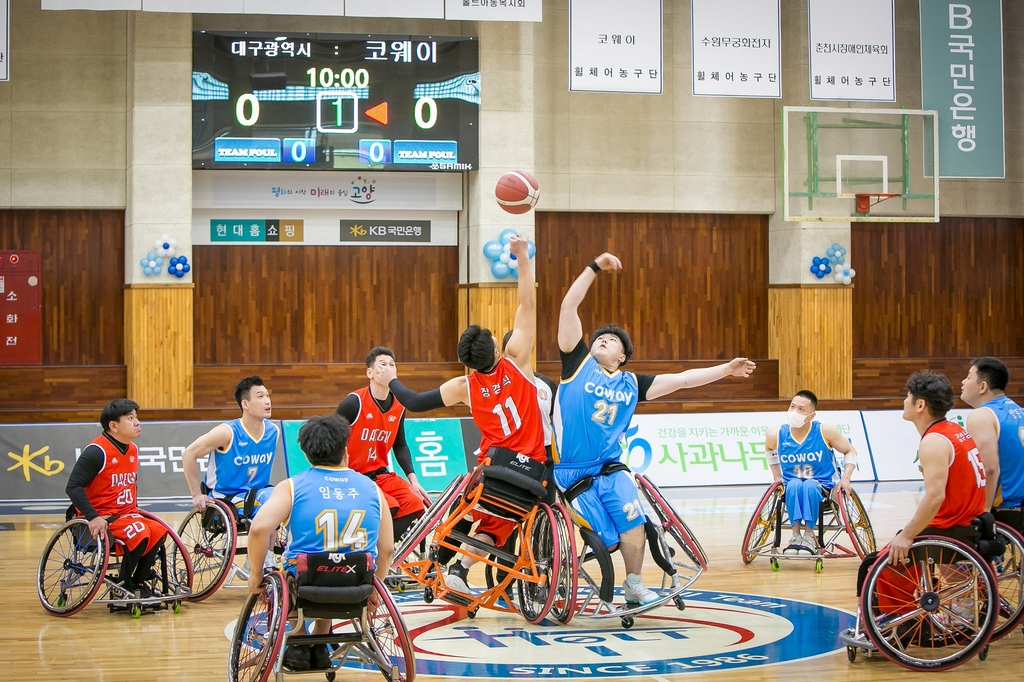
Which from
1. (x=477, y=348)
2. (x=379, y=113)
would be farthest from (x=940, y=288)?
(x=477, y=348)

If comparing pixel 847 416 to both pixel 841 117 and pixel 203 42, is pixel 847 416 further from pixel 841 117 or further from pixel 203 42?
pixel 203 42

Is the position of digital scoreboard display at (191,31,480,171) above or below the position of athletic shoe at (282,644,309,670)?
above

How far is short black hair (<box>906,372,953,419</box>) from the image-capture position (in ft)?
17.9

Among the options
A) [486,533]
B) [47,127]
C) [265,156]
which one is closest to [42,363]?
[47,127]

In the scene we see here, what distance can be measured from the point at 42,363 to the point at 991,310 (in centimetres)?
1268

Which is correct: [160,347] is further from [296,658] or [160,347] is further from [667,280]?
[296,658]

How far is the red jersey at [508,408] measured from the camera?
251 inches

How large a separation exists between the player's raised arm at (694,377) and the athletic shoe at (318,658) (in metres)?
2.42

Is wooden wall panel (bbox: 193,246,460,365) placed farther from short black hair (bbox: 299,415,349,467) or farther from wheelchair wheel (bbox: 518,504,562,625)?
short black hair (bbox: 299,415,349,467)

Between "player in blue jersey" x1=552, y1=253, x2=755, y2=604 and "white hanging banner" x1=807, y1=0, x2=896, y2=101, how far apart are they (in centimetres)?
617

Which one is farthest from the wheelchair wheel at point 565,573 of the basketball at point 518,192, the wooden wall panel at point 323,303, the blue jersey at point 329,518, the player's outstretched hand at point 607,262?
the wooden wall panel at point 323,303

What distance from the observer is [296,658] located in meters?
4.80

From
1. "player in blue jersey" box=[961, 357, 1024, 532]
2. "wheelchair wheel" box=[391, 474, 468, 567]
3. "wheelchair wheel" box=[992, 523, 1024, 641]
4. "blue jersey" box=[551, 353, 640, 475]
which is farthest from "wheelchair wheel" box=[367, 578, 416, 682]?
Answer: "player in blue jersey" box=[961, 357, 1024, 532]

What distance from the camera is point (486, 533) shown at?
6520mm
